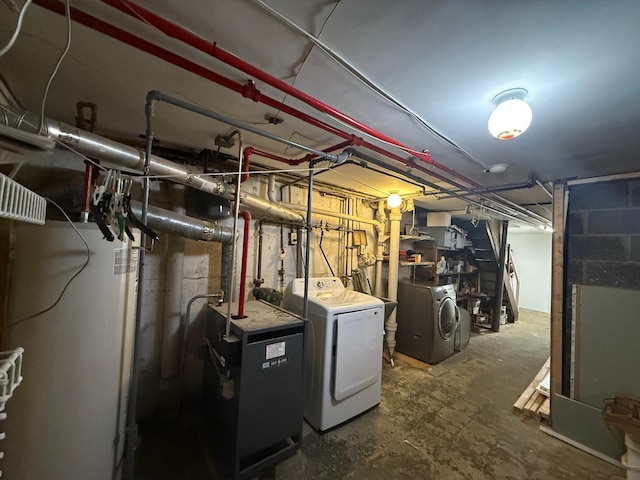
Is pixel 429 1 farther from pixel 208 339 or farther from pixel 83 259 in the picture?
pixel 208 339

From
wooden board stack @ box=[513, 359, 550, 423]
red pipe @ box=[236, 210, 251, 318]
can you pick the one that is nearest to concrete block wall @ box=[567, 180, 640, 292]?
wooden board stack @ box=[513, 359, 550, 423]

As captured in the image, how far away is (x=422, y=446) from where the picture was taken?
185 centimetres

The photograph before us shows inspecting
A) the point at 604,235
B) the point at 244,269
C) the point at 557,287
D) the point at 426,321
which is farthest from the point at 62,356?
the point at 604,235

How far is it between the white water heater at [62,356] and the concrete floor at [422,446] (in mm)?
721

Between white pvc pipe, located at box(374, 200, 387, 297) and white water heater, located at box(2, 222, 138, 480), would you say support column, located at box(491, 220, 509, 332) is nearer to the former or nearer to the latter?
white pvc pipe, located at box(374, 200, 387, 297)

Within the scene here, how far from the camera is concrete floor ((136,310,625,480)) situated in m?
1.62

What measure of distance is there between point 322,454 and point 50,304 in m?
1.83

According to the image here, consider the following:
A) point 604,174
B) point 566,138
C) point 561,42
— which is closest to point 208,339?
point 561,42

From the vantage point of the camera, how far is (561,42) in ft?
2.72

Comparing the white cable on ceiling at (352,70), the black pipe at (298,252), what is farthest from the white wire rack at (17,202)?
the black pipe at (298,252)

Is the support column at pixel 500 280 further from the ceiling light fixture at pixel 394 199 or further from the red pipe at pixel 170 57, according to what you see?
the red pipe at pixel 170 57

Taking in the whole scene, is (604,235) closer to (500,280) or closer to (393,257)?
(393,257)

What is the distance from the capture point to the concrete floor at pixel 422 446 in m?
1.62

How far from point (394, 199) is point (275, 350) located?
222 centimetres
